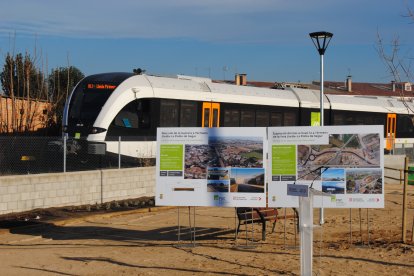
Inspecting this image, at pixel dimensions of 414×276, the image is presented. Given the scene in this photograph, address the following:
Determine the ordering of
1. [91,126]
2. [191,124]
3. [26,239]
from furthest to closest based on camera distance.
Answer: [191,124], [91,126], [26,239]

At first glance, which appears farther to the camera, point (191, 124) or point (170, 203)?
point (191, 124)

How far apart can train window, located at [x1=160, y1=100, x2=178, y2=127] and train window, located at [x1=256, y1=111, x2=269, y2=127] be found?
5173 mm

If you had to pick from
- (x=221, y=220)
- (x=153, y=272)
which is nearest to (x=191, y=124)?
(x=221, y=220)

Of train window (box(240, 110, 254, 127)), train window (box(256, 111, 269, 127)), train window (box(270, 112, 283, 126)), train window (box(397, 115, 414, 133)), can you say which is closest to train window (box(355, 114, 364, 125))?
train window (box(397, 115, 414, 133))

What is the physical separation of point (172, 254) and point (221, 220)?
15.5 ft

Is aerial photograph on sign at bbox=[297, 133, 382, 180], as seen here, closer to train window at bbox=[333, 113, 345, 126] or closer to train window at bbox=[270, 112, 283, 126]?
train window at bbox=[270, 112, 283, 126]

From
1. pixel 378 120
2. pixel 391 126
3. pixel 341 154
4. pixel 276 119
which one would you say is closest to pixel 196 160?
pixel 341 154

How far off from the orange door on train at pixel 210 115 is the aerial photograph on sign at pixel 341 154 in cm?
1398

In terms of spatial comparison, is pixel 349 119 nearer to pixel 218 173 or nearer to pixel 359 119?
pixel 359 119

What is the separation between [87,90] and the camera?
2320cm

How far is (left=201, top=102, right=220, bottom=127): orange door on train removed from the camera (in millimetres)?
25375

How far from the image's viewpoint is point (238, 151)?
1167 cm

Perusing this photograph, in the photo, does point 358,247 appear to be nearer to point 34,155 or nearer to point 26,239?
point 26,239

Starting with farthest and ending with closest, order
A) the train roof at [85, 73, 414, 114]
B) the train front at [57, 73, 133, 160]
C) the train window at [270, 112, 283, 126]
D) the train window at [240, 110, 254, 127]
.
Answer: the train window at [270, 112, 283, 126] → the train window at [240, 110, 254, 127] → the train roof at [85, 73, 414, 114] → the train front at [57, 73, 133, 160]
